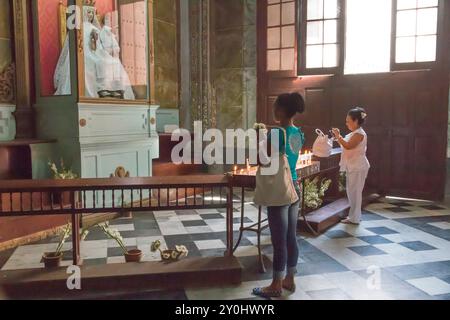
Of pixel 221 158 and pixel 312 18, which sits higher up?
pixel 312 18

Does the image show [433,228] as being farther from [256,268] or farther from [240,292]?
[240,292]

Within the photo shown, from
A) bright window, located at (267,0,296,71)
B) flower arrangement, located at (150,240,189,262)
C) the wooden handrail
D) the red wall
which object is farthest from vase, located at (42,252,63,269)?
bright window, located at (267,0,296,71)

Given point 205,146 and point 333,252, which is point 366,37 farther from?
point 333,252

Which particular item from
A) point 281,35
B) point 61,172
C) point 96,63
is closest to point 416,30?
point 281,35

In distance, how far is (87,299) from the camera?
11.3 feet

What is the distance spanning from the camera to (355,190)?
574cm

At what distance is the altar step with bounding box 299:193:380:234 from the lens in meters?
5.41

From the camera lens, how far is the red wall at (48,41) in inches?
244

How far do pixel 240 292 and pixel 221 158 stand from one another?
5.36 meters

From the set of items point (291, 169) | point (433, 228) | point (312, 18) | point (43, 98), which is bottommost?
point (433, 228)

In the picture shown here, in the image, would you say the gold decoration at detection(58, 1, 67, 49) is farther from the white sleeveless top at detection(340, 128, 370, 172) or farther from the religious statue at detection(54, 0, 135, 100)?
the white sleeveless top at detection(340, 128, 370, 172)

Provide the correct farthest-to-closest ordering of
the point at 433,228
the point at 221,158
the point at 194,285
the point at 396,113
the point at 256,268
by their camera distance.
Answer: the point at 221,158, the point at 396,113, the point at 433,228, the point at 256,268, the point at 194,285

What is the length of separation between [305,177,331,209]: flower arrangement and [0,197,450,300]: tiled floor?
0.49m

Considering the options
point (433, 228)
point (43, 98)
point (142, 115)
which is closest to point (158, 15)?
point (142, 115)
